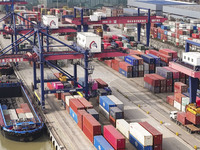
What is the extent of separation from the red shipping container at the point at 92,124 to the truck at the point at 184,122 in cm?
1159

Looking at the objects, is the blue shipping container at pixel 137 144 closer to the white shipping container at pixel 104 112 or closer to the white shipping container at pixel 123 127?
the white shipping container at pixel 123 127

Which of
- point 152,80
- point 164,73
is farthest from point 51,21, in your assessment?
point 164,73

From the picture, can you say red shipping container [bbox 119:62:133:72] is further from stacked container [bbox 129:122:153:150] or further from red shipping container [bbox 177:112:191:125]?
stacked container [bbox 129:122:153:150]

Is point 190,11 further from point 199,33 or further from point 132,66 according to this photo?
point 132,66

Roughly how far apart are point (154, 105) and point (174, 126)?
867 centimetres

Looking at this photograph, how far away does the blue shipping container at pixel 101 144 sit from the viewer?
4203cm

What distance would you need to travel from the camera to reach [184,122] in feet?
168

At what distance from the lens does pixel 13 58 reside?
59719mm

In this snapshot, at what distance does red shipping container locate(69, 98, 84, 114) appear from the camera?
172 ft

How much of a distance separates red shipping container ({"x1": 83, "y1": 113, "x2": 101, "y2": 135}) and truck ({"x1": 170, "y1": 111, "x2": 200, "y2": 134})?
1159cm

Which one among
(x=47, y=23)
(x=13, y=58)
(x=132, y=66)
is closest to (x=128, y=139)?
(x=13, y=58)

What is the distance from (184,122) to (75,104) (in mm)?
14121

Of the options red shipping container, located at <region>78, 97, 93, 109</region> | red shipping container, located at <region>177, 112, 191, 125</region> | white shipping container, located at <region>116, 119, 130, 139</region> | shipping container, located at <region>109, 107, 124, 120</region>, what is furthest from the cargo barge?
red shipping container, located at <region>177, 112, 191, 125</region>

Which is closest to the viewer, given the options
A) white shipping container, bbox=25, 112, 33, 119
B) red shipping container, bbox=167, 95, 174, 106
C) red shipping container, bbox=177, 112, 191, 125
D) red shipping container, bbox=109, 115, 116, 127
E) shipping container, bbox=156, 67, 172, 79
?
red shipping container, bbox=177, 112, 191, 125
